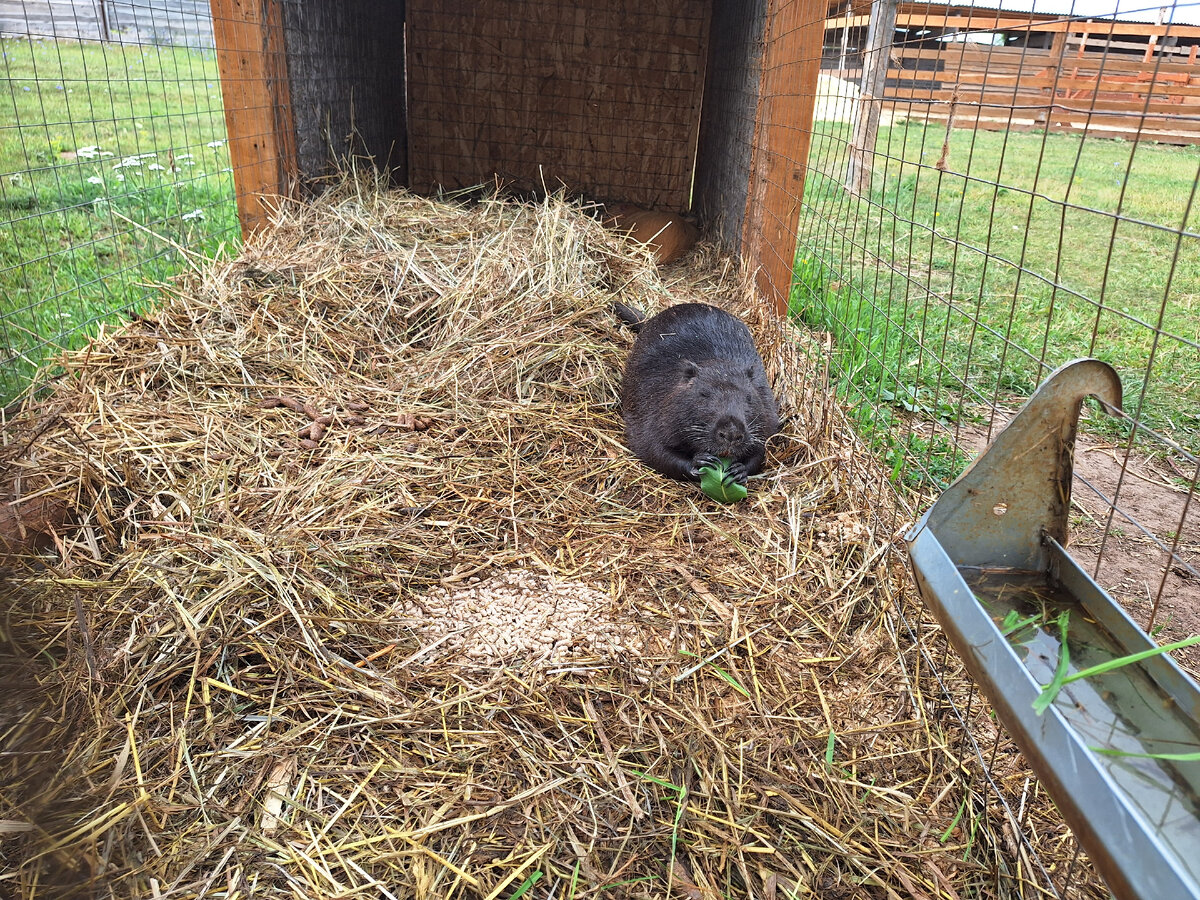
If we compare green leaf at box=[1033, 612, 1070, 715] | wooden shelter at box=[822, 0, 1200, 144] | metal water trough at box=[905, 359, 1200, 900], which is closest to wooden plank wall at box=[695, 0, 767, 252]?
wooden shelter at box=[822, 0, 1200, 144]

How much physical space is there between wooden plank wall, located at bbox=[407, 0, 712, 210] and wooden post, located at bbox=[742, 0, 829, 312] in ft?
6.83

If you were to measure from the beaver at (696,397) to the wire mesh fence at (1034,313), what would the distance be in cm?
41

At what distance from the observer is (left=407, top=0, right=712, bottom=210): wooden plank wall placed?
6.61m

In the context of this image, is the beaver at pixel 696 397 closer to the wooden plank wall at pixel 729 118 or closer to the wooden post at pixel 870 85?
the wooden post at pixel 870 85

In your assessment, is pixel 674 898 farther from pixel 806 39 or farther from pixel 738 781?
pixel 806 39

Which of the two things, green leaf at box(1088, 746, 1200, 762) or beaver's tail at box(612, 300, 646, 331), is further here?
beaver's tail at box(612, 300, 646, 331)

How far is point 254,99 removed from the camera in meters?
4.42

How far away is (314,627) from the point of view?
2.26 metres

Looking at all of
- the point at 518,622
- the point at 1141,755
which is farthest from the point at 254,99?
the point at 1141,755

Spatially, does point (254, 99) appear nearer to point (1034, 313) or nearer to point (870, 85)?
point (870, 85)

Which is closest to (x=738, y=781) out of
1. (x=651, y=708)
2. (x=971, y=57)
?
(x=651, y=708)

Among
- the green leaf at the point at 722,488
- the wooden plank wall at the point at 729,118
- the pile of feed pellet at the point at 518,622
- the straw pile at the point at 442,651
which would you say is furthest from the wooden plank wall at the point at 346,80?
the pile of feed pellet at the point at 518,622

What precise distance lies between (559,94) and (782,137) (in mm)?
2974

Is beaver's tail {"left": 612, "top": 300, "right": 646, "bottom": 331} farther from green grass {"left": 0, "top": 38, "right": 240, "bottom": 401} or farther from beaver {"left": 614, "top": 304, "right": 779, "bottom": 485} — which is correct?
green grass {"left": 0, "top": 38, "right": 240, "bottom": 401}
